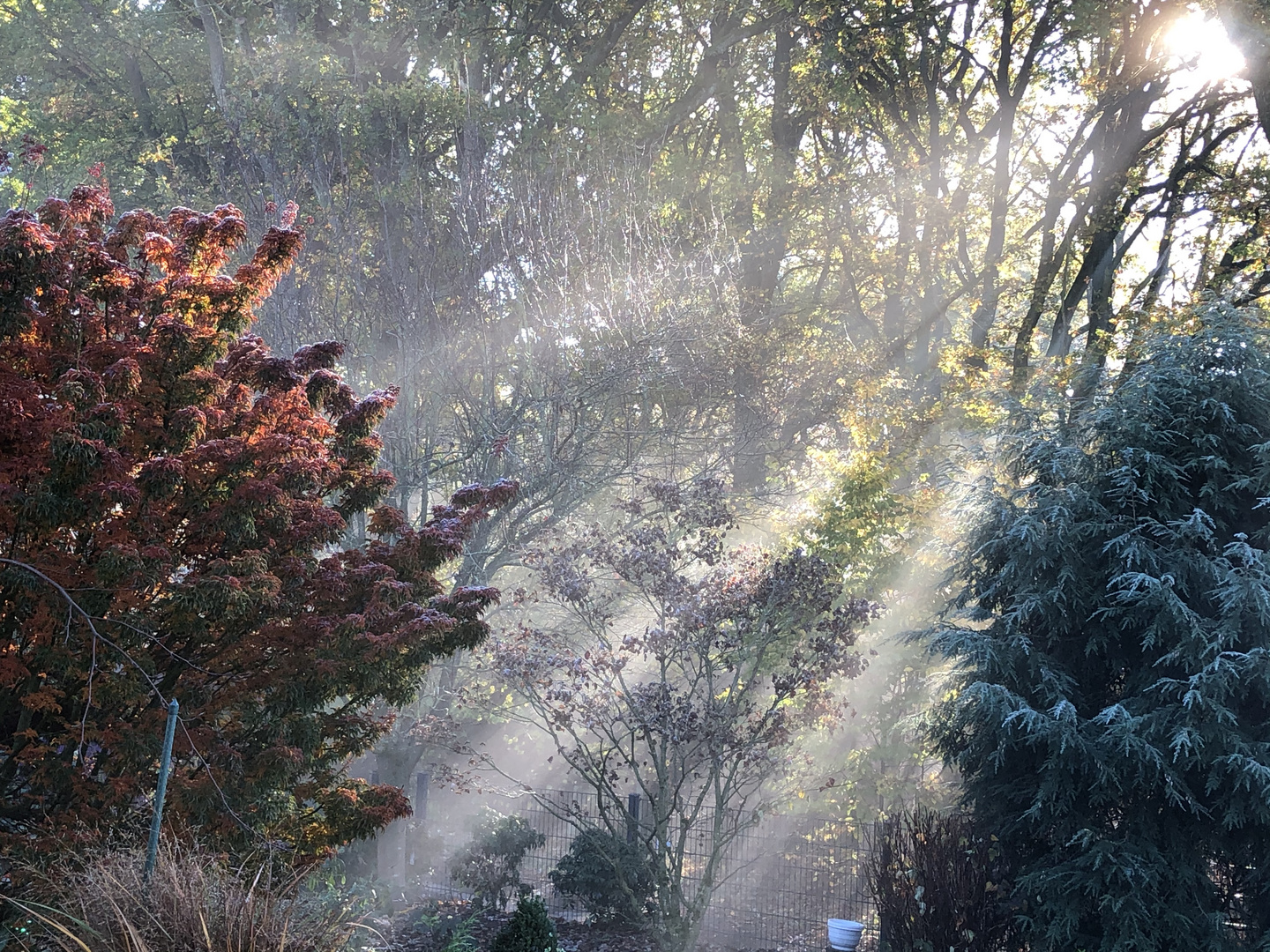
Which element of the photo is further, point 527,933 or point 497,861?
point 497,861

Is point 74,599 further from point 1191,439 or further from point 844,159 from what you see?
point 844,159

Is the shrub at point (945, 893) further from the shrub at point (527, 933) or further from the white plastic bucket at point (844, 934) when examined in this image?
the shrub at point (527, 933)

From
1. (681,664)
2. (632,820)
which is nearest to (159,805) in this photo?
(681,664)

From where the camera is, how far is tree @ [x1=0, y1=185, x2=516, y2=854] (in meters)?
4.68

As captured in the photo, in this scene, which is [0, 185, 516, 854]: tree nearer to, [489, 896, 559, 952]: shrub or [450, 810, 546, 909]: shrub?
[489, 896, 559, 952]: shrub

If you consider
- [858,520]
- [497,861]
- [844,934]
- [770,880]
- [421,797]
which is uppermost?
[858,520]

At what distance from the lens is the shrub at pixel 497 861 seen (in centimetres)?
985

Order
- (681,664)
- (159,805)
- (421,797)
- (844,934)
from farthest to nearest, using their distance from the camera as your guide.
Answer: (421,797), (681,664), (844,934), (159,805)

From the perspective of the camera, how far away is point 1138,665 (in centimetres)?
774

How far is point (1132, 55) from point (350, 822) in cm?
1173

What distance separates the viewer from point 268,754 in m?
4.95

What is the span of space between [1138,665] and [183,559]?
665 cm

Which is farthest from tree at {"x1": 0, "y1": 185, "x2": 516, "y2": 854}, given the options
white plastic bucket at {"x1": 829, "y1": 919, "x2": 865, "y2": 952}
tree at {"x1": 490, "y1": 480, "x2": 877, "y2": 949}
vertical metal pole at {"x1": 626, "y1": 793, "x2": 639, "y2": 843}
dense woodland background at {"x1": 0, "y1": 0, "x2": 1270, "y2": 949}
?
white plastic bucket at {"x1": 829, "y1": 919, "x2": 865, "y2": 952}

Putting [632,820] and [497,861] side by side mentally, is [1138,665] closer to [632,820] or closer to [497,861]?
[632,820]
